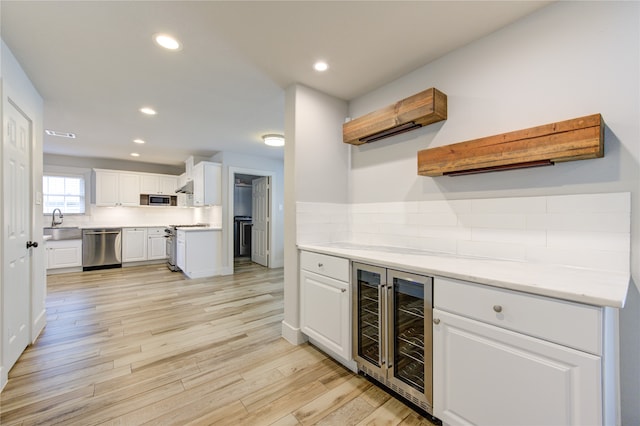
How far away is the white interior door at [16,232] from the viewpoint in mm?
1896

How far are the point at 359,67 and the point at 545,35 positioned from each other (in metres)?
1.20

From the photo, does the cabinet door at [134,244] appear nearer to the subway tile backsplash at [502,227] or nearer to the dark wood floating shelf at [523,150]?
the subway tile backsplash at [502,227]

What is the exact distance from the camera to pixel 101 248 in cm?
554

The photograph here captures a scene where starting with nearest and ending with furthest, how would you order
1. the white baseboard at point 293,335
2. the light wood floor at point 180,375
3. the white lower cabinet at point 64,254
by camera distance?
the light wood floor at point 180,375 → the white baseboard at point 293,335 → the white lower cabinet at point 64,254

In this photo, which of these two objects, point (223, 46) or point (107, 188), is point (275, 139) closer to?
point (223, 46)

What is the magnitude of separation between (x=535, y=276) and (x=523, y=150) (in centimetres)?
70

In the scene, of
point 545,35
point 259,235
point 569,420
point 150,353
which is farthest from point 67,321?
point 545,35

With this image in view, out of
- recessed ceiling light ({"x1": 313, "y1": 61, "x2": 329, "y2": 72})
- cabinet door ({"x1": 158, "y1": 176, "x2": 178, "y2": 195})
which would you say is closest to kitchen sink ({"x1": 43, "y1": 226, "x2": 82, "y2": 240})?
cabinet door ({"x1": 158, "y1": 176, "x2": 178, "y2": 195})

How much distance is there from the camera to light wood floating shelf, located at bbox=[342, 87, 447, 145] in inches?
75.3

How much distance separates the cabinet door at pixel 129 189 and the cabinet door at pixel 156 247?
908mm

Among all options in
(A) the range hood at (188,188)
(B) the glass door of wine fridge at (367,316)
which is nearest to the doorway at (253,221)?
(A) the range hood at (188,188)

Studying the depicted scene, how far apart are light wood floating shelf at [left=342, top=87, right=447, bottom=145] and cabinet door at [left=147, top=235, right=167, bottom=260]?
5.58 meters

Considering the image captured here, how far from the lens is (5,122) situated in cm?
187

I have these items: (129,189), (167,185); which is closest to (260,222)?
(167,185)
